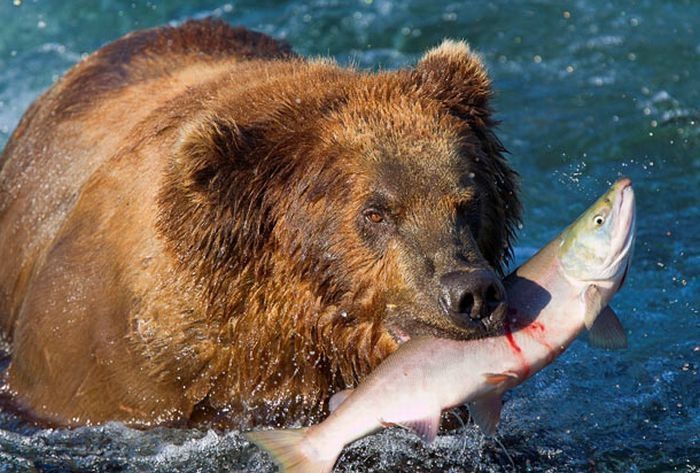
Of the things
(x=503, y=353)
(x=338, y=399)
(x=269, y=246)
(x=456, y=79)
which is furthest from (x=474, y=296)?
(x=456, y=79)

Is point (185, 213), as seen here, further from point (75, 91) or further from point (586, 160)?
point (586, 160)

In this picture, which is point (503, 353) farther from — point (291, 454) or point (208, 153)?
point (208, 153)

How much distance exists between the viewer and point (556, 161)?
10.7m

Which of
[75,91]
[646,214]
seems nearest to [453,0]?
[646,214]

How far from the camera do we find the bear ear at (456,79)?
252 inches

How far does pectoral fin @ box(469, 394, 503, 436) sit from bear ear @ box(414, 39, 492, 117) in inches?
64.3

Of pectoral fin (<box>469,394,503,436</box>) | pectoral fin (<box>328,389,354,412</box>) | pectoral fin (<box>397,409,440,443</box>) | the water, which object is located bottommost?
the water

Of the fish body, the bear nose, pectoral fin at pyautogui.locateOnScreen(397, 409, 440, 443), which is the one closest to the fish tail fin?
the fish body

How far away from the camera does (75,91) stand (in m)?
7.98

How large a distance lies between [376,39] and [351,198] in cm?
738

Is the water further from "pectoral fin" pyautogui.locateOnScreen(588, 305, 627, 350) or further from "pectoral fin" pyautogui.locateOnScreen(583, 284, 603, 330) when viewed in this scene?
"pectoral fin" pyautogui.locateOnScreen(583, 284, 603, 330)

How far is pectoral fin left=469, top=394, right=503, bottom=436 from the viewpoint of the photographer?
5.28 meters

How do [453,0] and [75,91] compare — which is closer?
[75,91]

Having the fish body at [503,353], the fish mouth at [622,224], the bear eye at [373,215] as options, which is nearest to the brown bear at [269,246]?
the bear eye at [373,215]
